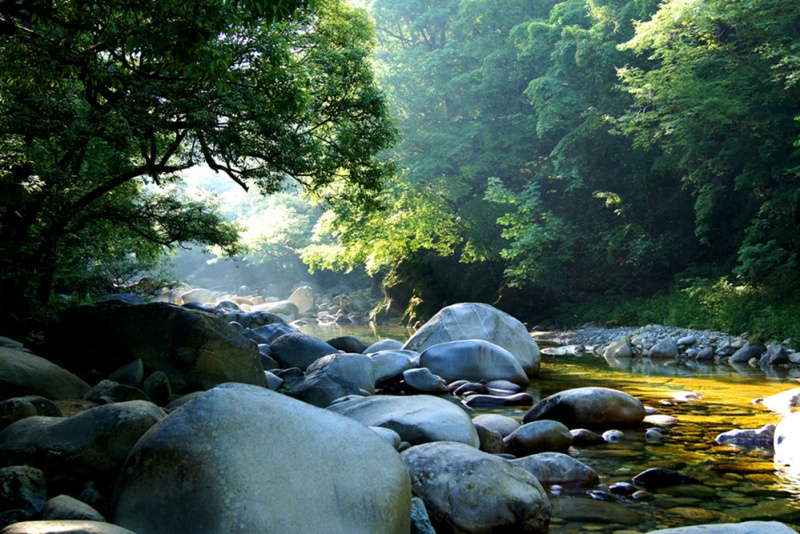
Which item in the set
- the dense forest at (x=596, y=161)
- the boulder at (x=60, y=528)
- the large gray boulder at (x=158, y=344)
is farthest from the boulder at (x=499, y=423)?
the dense forest at (x=596, y=161)

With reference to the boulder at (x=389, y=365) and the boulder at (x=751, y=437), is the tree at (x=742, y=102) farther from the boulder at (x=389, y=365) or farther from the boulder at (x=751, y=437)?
the boulder at (x=751, y=437)

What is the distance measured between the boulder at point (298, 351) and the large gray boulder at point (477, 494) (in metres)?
5.87

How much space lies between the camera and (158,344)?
23.0 ft

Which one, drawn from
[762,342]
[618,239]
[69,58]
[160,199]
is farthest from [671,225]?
[69,58]

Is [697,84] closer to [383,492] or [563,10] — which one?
[563,10]

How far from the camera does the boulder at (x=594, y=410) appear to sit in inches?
263

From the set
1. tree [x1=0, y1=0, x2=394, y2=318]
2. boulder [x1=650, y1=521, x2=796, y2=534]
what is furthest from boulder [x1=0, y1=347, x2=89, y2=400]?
boulder [x1=650, y1=521, x2=796, y2=534]

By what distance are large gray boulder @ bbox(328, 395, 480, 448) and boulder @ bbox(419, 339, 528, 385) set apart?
12.9 feet

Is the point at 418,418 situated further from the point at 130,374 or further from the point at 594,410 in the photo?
the point at 130,374

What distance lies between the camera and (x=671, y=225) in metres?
20.1

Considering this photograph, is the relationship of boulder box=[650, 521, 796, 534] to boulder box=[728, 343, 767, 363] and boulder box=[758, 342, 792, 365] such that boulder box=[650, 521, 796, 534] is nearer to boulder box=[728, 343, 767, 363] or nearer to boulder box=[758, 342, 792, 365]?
boulder box=[758, 342, 792, 365]

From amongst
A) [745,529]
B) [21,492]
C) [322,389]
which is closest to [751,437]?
[745,529]

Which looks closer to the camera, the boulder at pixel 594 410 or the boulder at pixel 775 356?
the boulder at pixel 594 410

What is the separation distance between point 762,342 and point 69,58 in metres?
13.5
